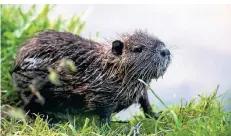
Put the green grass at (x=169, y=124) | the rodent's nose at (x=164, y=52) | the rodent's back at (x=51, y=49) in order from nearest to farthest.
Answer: the green grass at (x=169, y=124) < the rodent's nose at (x=164, y=52) < the rodent's back at (x=51, y=49)

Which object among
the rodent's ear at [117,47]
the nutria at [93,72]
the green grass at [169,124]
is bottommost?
the green grass at [169,124]

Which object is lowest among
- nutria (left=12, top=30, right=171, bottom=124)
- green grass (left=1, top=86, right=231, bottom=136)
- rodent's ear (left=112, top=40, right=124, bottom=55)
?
green grass (left=1, top=86, right=231, bottom=136)

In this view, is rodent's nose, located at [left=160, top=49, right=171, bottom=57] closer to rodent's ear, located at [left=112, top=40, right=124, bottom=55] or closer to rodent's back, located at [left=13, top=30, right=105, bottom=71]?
rodent's ear, located at [left=112, top=40, right=124, bottom=55]

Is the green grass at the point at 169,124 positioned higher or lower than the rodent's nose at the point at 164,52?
lower

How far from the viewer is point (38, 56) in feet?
11.4

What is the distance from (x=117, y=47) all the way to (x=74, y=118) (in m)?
0.41

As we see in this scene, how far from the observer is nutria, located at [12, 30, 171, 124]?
3.23 meters

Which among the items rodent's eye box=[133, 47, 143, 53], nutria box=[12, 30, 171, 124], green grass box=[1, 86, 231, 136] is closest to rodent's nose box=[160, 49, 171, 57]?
nutria box=[12, 30, 171, 124]

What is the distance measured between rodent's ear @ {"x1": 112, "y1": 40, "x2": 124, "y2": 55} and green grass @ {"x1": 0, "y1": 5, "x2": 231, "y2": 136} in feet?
1.17

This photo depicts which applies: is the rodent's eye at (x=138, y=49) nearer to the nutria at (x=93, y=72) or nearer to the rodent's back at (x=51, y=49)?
the nutria at (x=93, y=72)

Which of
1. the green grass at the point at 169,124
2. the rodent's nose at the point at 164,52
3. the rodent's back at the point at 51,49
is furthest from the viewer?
the rodent's back at the point at 51,49

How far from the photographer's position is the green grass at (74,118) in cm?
290

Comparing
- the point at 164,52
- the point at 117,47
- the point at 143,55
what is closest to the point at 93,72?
the point at 117,47

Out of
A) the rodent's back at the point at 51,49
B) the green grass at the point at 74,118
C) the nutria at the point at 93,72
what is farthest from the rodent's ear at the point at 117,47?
the green grass at the point at 74,118
